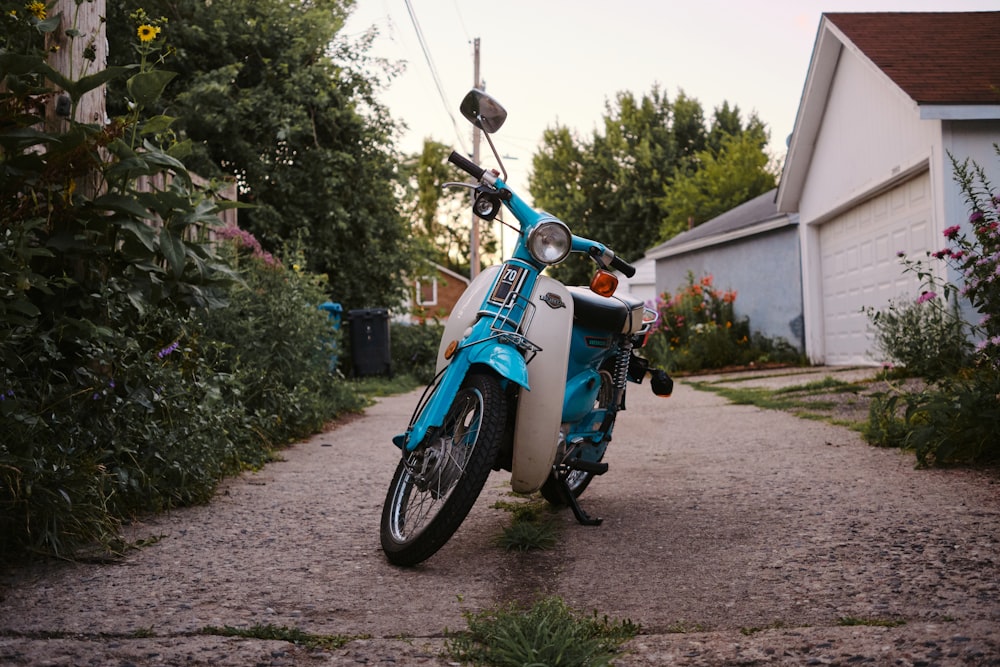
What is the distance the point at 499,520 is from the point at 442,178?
52.6m

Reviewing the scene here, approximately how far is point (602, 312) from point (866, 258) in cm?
885

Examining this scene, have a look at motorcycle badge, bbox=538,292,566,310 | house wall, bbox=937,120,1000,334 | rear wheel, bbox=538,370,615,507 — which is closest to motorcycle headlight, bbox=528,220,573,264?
motorcycle badge, bbox=538,292,566,310

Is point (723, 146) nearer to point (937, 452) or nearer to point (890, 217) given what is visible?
point (890, 217)

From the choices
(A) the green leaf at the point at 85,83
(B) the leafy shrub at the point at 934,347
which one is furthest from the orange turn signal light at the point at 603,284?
(B) the leafy shrub at the point at 934,347

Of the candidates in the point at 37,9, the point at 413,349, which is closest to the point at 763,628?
the point at 37,9

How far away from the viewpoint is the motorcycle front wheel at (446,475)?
302 centimetres

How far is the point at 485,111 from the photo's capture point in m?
3.79

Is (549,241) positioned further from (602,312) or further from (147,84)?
(147,84)

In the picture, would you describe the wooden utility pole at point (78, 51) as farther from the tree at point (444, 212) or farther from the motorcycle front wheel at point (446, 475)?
the tree at point (444, 212)

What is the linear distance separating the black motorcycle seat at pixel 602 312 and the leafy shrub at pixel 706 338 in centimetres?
1112

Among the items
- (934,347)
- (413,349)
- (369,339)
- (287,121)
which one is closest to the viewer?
(934,347)

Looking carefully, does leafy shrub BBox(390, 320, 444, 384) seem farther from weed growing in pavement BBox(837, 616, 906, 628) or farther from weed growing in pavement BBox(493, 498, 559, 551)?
weed growing in pavement BBox(837, 616, 906, 628)

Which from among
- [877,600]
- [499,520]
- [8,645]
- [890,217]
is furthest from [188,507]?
[890,217]

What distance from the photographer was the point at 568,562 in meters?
3.23
